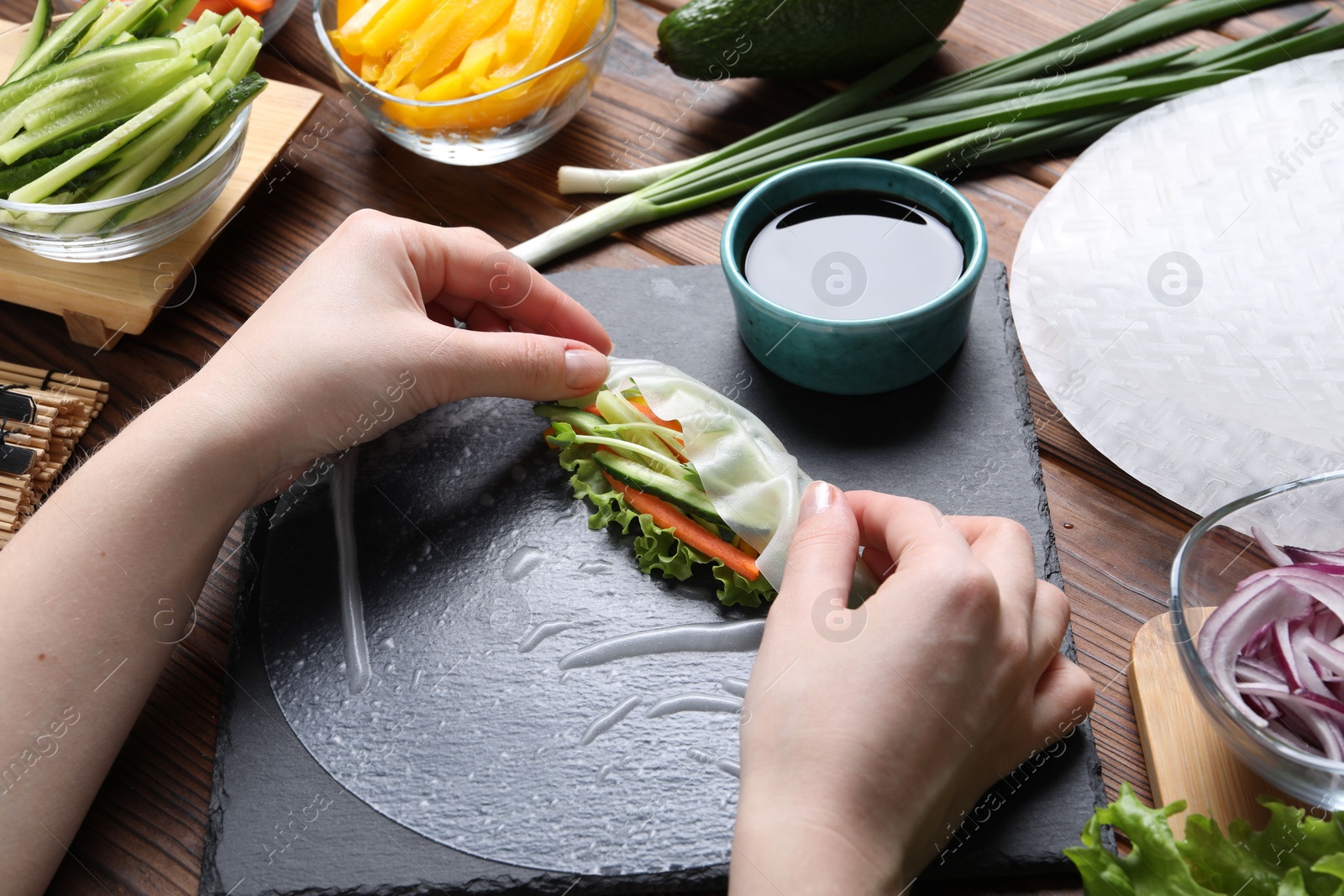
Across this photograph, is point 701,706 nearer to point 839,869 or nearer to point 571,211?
point 839,869

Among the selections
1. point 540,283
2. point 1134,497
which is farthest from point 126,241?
point 1134,497

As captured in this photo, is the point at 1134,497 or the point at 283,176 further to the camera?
the point at 283,176

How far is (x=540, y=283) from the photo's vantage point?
56.5 inches

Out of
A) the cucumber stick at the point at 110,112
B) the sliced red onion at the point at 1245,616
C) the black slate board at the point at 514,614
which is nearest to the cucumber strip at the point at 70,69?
the cucumber stick at the point at 110,112

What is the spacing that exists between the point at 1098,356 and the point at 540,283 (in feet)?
2.50

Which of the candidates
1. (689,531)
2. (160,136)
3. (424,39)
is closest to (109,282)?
(160,136)

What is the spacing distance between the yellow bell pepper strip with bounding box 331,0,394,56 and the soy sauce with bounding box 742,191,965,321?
74 cm

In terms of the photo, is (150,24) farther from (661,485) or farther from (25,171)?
(661,485)

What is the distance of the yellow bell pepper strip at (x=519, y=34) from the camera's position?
1.67 meters

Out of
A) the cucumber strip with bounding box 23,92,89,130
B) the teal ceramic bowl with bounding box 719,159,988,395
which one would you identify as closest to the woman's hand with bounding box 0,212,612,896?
the teal ceramic bowl with bounding box 719,159,988,395

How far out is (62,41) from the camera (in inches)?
61.4

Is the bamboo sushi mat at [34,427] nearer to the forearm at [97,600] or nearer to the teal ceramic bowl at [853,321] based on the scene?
the forearm at [97,600]

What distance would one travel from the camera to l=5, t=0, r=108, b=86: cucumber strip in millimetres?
1546

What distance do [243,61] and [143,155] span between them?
228 millimetres
